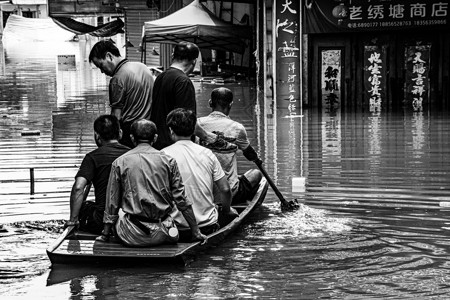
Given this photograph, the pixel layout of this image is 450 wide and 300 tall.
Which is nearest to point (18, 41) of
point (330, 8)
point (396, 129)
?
point (330, 8)

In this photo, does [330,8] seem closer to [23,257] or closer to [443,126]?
[443,126]

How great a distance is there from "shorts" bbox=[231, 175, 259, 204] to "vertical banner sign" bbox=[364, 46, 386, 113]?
1306 cm

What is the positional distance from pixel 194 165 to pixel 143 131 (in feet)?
2.23

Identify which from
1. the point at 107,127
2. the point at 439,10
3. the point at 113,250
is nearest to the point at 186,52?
the point at 107,127

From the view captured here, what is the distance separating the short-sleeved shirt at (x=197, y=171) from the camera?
344 inches

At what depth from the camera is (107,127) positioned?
8.67 metres

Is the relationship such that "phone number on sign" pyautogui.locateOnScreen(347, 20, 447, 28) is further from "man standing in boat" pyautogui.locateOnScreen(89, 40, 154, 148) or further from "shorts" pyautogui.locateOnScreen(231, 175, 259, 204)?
"man standing in boat" pyautogui.locateOnScreen(89, 40, 154, 148)

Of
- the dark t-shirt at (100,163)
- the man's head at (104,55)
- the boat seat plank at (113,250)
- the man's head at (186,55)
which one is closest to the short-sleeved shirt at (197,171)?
the dark t-shirt at (100,163)

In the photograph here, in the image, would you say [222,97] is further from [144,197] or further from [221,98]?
[144,197]

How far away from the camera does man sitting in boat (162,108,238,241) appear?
8.68 metres

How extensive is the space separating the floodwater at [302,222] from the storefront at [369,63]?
9.51 feet

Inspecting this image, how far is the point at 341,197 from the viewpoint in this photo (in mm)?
11344

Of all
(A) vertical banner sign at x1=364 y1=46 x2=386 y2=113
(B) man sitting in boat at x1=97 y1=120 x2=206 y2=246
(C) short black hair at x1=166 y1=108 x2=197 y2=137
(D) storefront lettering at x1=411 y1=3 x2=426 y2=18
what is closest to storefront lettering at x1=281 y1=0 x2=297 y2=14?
(A) vertical banner sign at x1=364 y1=46 x2=386 y2=113

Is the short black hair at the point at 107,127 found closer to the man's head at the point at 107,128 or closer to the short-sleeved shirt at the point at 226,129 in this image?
the man's head at the point at 107,128
